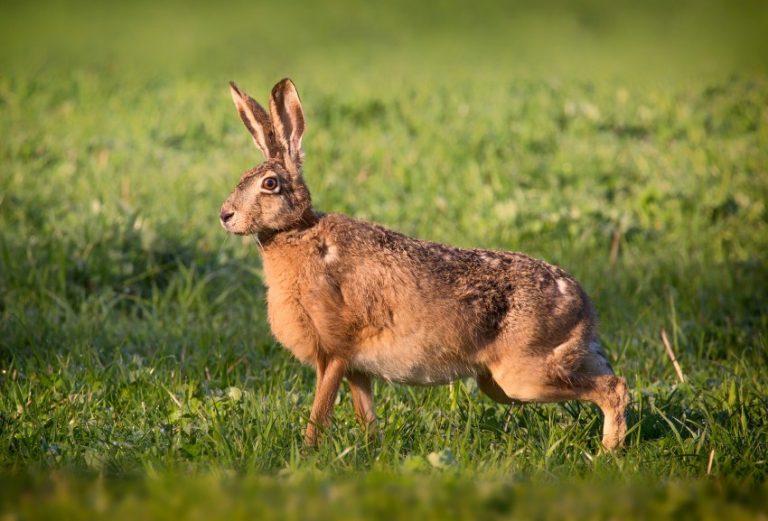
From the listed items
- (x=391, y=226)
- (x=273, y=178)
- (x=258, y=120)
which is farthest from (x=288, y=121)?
(x=391, y=226)

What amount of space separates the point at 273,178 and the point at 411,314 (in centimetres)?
100

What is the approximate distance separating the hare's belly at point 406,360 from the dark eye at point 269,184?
926mm

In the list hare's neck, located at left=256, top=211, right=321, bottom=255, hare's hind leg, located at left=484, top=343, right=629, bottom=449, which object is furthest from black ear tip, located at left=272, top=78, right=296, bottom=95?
hare's hind leg, located at left=484, top=343, right=629, bottom=449

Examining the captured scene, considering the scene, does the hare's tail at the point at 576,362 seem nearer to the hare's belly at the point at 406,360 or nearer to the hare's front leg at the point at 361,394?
the hare's belly at the point at 406,360

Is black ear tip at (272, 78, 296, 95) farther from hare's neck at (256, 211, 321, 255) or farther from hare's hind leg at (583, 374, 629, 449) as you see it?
hare's hind leg at (583, 374, 629, 449)

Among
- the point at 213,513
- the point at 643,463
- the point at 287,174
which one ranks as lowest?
the point at 643,463

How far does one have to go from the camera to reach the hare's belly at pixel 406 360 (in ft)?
17.7

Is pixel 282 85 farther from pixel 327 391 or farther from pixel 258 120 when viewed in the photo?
pixel 327 391

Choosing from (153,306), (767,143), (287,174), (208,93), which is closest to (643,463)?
(287,174)

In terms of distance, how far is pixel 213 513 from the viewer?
10.5ft

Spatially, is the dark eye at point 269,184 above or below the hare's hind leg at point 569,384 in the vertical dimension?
above

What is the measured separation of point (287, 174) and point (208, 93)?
8.01 meters

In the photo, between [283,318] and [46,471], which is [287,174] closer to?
[283,318]

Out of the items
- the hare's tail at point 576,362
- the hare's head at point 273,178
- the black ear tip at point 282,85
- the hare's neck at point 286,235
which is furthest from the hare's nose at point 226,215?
the hare's tail at point 576,362
